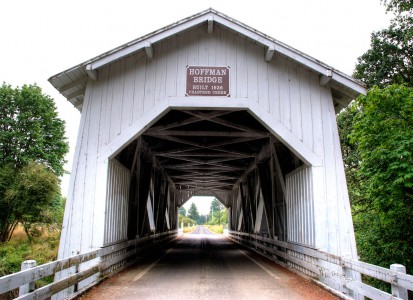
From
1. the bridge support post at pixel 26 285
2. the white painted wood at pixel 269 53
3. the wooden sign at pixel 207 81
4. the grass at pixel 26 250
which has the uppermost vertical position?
the white painted wood at pixel 269 53

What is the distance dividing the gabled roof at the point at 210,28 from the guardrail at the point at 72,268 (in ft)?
12.4

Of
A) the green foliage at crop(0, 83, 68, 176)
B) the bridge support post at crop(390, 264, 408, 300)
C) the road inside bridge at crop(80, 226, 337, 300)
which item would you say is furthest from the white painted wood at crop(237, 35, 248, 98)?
the green foliage at crop(0, 83, 68, 176)

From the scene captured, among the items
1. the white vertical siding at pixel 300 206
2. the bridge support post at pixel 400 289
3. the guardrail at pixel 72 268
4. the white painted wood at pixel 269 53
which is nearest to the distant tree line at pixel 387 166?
the white vertical siding at pixel 300 206

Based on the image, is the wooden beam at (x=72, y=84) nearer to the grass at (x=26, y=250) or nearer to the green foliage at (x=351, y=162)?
the grass at (x=26, y=250)

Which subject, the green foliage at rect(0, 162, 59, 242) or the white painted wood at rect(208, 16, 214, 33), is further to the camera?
the green foliage at rect(0, 162, 59, 242)

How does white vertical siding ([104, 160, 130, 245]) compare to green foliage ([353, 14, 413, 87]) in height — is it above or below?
below

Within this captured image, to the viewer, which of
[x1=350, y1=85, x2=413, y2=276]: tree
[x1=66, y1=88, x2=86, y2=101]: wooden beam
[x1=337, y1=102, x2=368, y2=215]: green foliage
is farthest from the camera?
[x1=337, y1=102, x2=368, y2=215]: green foliage

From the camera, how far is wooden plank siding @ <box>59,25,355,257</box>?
7.43 metres

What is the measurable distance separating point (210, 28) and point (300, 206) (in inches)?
183

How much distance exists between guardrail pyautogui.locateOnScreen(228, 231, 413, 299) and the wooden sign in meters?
3.85

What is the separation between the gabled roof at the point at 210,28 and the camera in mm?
7805

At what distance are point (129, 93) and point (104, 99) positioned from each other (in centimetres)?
57

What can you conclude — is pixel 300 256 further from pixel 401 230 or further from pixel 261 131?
pixel 261 131

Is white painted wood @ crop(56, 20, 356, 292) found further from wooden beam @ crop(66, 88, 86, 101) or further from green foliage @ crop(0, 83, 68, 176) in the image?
green foliage @ crop(0, 83, 68, 176)
